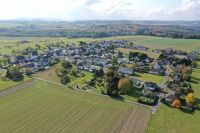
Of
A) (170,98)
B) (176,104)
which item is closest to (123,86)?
(170,98)

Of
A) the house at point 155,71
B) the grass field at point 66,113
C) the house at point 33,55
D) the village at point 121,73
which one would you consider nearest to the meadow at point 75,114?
the grass field at point 66,113

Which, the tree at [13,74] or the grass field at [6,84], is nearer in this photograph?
the grass field at [6,84]

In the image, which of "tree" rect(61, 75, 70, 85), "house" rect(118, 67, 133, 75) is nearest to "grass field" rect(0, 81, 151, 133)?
"tree" rect(61, 75, 70, 85)

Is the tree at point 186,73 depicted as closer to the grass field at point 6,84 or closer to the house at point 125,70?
the house at point 125,70

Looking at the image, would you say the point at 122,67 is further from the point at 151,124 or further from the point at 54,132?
the point at 54,132

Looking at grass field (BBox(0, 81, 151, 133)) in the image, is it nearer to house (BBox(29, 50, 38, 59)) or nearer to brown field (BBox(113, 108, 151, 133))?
brown field (BBox(113, 108, 151, 133))

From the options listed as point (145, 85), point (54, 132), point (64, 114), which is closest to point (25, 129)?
point (54, 132)
